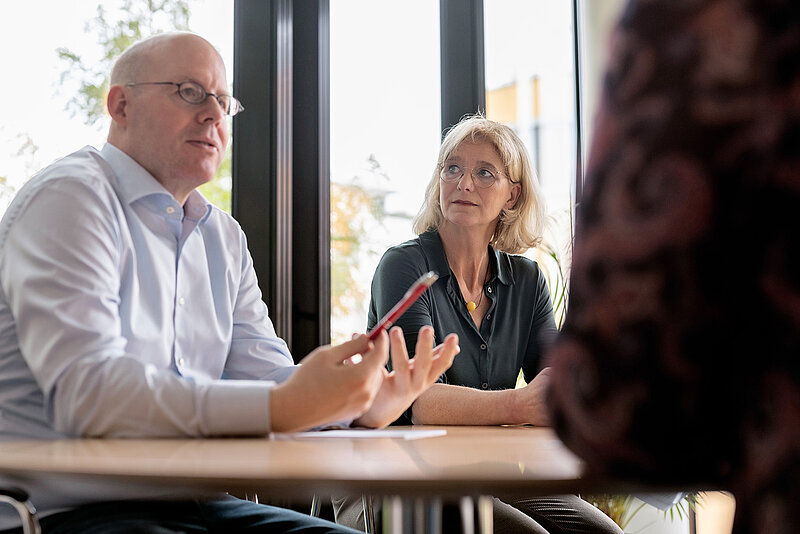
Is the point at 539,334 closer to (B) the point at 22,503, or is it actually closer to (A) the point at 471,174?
(A) the point at 471,174

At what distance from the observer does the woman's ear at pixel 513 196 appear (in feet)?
8.95

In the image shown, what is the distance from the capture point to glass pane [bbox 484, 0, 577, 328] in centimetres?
351

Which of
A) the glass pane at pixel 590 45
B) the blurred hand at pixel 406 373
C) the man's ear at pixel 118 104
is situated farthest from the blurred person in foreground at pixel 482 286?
the glass pane at pixel 590 45

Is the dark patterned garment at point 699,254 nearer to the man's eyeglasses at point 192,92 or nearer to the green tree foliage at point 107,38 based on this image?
the man's eyeglasses at point 192,92

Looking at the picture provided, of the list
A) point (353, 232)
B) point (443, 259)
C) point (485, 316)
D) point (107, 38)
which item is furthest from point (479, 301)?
point (107, 38)

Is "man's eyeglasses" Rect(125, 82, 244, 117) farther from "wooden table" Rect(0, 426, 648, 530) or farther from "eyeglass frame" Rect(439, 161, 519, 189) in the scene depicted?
"eyeglass frame" Rect(439, 161, 519, 189)

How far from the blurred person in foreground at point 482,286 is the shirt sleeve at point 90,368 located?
77 cm

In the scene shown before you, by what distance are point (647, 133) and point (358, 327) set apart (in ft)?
8.96

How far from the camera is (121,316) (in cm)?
147

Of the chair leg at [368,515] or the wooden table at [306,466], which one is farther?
the chair leg at [368,515]

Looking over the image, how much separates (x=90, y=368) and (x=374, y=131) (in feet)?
7.18

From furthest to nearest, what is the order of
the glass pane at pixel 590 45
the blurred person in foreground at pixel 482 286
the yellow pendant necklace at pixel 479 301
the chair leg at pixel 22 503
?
1. the glass pane at pixel 590 45
2. the yellow pendant necklace at pixel 479 301
3. the blurred person in foreground at pixel 482 286
4. the chair leg at pixel 22 503

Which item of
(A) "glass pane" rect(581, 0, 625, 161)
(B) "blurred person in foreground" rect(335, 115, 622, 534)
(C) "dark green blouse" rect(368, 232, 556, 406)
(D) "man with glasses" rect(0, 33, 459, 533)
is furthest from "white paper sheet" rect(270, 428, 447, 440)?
(A) "glass pane" rect(581, 0, 625, 161)

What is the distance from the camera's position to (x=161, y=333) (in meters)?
1.53
